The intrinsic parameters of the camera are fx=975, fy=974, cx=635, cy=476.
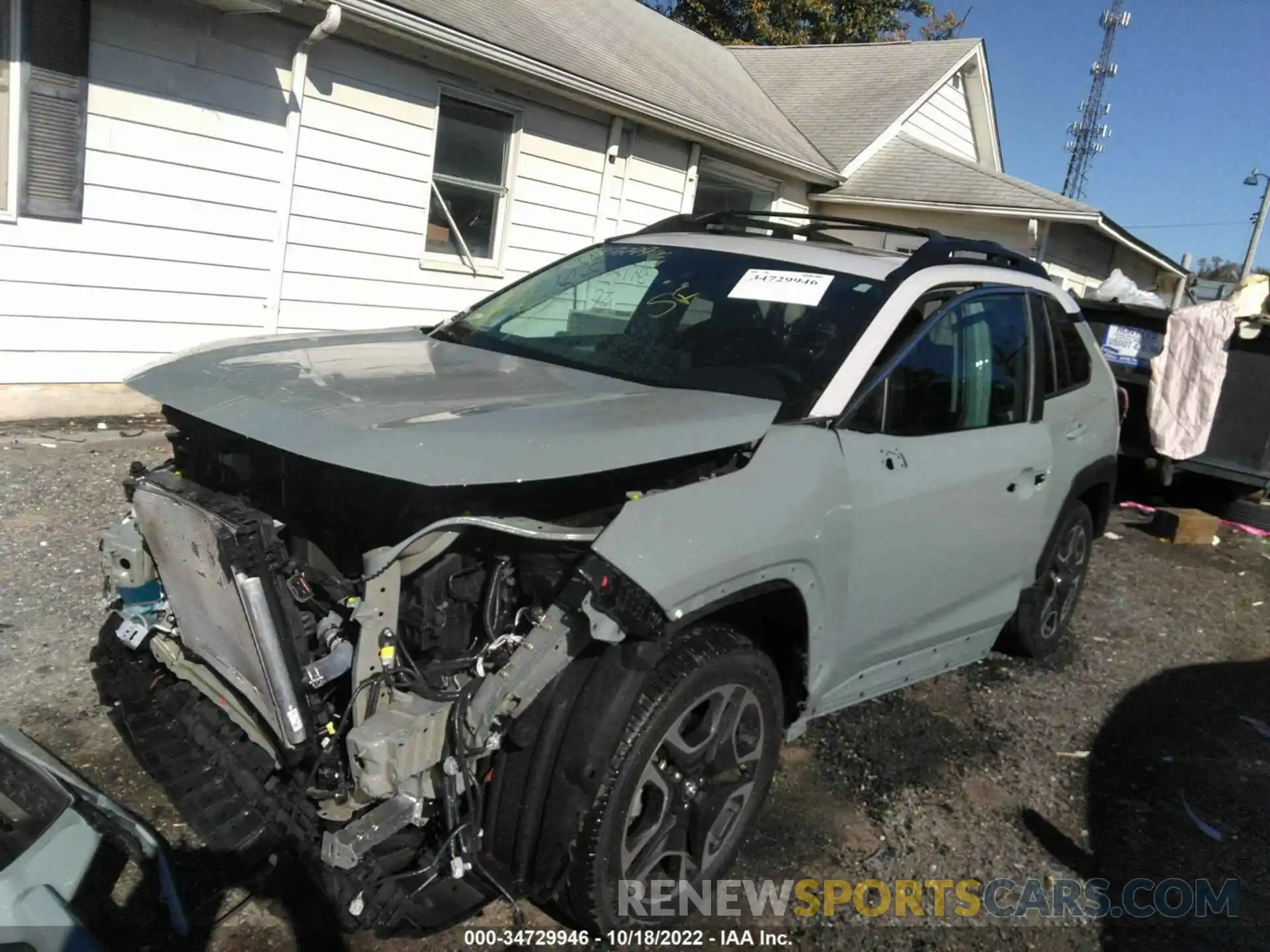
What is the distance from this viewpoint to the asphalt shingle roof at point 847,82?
46.8 feet

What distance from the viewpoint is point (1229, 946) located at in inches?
117

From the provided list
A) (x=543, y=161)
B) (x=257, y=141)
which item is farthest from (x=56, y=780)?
(x=543, y=161)

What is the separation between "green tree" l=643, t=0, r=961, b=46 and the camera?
2416cm

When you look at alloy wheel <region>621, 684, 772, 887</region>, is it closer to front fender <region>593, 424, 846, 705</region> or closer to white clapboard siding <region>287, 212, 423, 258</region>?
front fender <region>593, 424, 846, 705</region>

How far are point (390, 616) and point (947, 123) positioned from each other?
16.4m

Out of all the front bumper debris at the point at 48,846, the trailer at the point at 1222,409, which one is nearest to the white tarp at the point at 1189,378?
the trailer at the point at 1222,409

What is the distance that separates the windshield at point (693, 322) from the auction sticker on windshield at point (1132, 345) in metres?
5.60

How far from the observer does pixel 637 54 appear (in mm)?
11422

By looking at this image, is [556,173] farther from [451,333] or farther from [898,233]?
[898,233]

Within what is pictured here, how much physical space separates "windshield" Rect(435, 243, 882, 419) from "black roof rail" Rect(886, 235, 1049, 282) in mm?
213

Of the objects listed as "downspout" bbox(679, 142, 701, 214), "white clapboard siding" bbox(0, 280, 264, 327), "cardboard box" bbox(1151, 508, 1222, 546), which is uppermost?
"downspout" bbox(679, 142, 701, 214)

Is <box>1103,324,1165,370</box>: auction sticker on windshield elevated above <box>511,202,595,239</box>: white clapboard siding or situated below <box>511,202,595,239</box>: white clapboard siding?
below

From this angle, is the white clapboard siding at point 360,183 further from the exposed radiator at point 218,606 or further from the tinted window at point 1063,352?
the tinted window at point 1063,352

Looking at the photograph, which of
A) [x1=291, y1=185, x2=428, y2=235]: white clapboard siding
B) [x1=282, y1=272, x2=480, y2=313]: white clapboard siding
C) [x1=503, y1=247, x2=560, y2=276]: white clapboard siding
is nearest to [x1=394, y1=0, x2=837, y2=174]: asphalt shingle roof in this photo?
[x1=291, y1=185, x2=428, y2=235]: white clapboard siding
